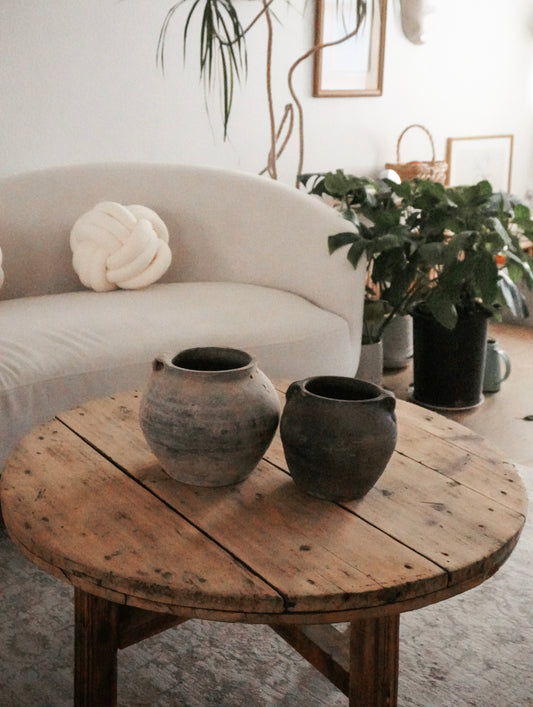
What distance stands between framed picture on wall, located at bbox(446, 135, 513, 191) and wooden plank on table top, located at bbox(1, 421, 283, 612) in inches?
140

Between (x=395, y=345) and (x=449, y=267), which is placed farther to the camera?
(x=395, y=345)

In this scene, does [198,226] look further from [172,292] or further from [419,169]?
[419,169]

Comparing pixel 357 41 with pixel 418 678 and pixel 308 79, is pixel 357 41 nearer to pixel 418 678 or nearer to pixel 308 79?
pixel 308 79

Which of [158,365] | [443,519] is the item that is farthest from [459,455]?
[158,365]

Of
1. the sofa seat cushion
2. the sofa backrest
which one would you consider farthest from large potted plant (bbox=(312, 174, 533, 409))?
the sofa seat cushion

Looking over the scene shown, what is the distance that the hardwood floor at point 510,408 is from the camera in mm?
2467

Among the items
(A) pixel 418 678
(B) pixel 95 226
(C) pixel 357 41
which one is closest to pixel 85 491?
(A) pixel 418 678

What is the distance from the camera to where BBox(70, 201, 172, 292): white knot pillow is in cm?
227

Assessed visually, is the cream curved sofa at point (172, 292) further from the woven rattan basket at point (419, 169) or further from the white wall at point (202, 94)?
the woven rattan basket at point (419, 169)

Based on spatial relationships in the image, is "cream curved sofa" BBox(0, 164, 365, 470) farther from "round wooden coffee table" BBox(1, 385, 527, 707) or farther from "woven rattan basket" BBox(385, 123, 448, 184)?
"woven rattan basket" BBox(385, 123, 448, 184)

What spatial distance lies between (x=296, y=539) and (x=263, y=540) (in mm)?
39

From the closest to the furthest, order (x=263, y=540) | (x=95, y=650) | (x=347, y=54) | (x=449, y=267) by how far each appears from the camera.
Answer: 1. (x=263, y=540)
2. (x=95, y=650)
3. (x=449, y=267)
4. (x=347, y=54)

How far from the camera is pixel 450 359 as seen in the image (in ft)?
8.69

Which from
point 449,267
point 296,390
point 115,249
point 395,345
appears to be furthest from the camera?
point 395,345
